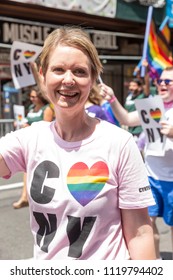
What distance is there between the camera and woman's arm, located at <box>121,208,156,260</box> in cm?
154

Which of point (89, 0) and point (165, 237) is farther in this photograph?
point (89, 0)

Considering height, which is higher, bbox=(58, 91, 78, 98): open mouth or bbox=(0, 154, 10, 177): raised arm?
bbox=(58, 91, 78, 98): open mouth

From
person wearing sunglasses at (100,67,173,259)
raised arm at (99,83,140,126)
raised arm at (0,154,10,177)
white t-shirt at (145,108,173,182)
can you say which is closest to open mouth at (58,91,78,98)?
raised arm at (0,154,10,177)

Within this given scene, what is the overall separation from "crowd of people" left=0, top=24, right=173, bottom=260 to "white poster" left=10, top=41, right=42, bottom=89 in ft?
13.9

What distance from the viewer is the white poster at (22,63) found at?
571 cm

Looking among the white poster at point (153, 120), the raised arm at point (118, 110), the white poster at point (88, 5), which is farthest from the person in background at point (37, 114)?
the white poster at point (88, 5)

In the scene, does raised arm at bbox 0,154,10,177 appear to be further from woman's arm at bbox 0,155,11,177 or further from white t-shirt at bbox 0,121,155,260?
white t-shirt at bbox 0,121,155,260

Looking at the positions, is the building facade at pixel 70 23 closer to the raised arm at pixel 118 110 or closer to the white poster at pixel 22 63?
the white poster at pixel 22 63

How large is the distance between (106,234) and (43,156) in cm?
37

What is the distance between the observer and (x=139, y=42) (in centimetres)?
1415

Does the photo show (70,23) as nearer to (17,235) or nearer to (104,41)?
(104,41)

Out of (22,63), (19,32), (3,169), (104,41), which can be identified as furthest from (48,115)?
(104,41)

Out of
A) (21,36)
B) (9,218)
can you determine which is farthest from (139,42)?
(9,218)

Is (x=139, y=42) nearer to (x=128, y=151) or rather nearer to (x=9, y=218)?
(x=9, y=218)
